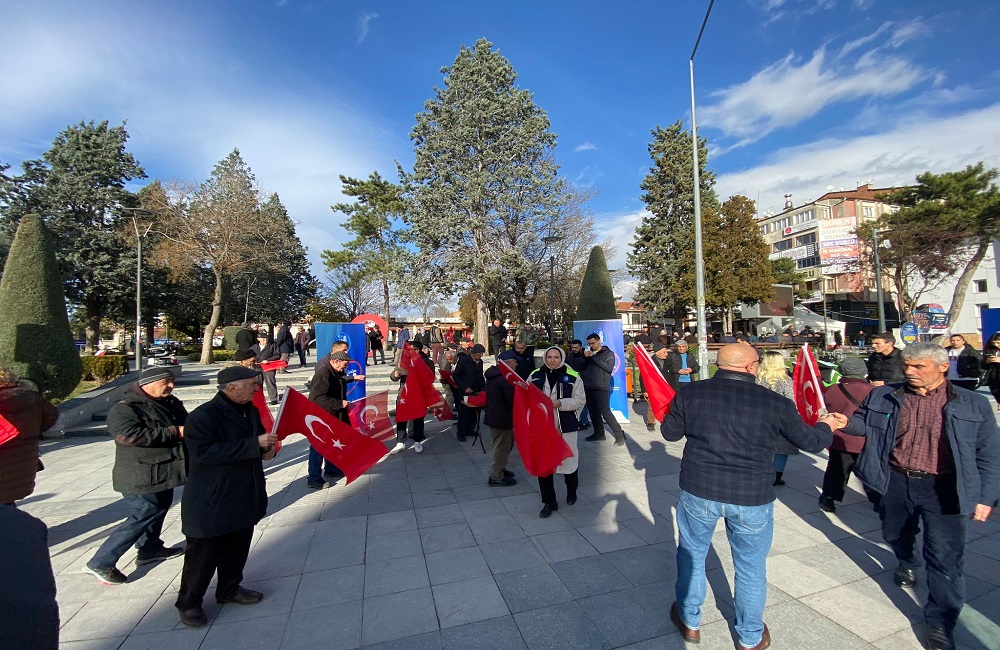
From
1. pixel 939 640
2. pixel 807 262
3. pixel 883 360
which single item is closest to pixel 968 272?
pixel 807 262

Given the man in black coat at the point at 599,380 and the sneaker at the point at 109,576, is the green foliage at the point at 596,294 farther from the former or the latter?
the sneaker at the point at 109,576

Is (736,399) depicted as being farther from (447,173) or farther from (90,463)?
(447,173)

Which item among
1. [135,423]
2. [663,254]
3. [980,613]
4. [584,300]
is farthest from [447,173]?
[980,613]

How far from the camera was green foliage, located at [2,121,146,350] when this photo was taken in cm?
2833

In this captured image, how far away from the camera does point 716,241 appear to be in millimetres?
34406

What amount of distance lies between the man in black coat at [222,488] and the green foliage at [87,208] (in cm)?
3297

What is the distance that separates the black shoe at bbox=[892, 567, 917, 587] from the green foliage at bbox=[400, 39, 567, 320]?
2058cm

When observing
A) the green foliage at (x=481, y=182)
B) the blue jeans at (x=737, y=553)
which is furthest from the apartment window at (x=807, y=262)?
the blue jeans at (x=737, y=553)

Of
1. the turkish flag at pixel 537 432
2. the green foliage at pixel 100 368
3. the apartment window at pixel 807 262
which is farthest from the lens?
the apartment window at pixel 807 262

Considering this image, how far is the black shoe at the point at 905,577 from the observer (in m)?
3.42

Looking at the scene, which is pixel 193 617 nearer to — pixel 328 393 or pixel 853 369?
pixel 328 393

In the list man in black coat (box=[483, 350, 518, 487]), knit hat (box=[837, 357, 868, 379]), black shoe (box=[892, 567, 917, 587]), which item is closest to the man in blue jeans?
black shoe (box=[892, 567, 917, 587])

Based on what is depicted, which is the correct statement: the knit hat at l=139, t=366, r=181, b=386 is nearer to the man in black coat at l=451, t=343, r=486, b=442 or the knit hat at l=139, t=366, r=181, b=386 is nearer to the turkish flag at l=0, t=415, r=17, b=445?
the turkish flag at l=0, t=415, r=17, b=445

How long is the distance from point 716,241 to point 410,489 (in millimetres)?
34279
